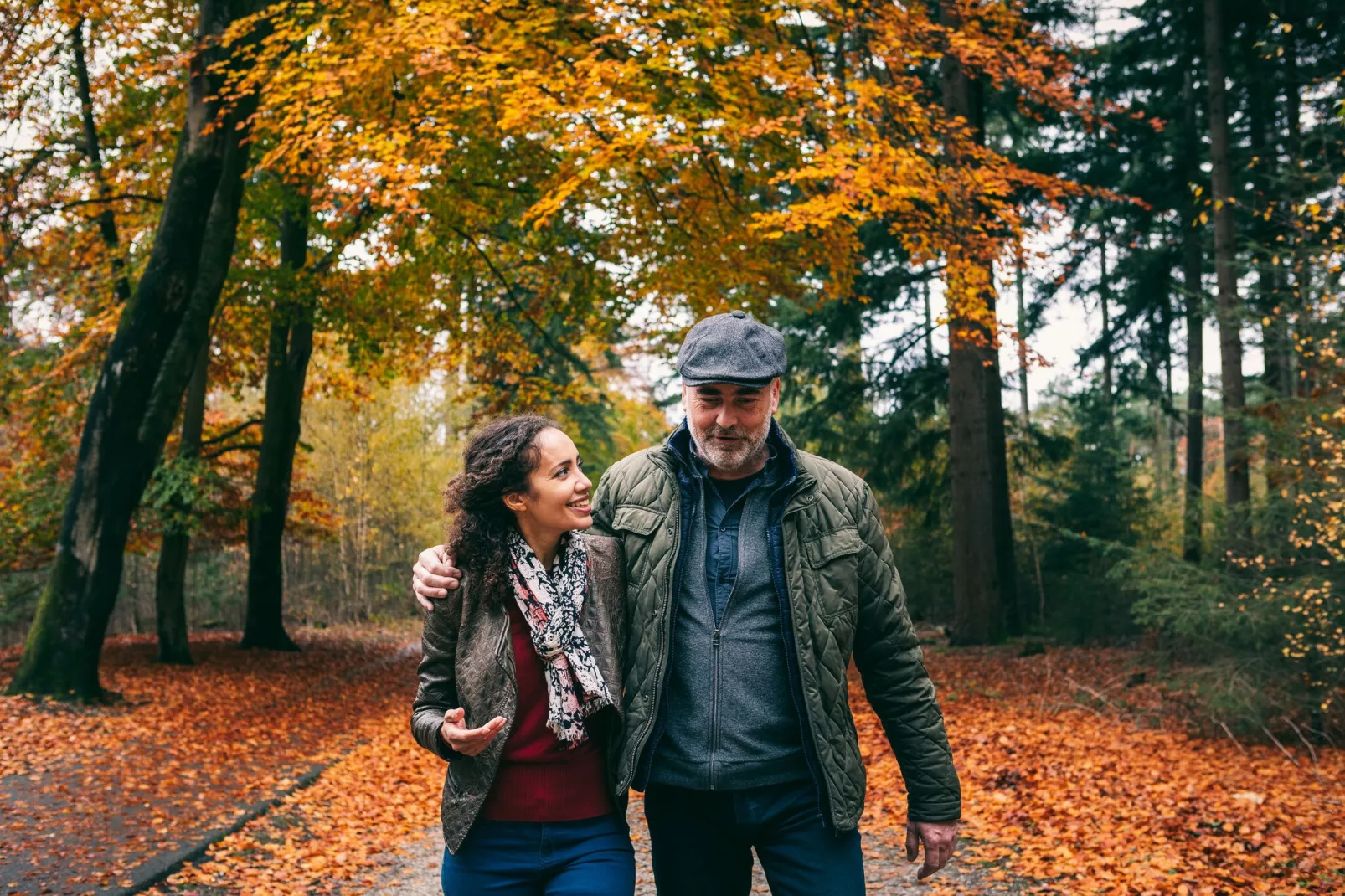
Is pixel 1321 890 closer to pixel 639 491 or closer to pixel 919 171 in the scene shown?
pixel 639 491

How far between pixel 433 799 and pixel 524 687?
702cm

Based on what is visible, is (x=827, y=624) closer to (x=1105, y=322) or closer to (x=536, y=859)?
(x=536, y=859)

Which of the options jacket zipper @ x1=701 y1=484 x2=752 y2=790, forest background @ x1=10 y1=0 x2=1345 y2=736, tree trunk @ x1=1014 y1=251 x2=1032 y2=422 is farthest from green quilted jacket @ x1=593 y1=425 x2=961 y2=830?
tree trunk @ x1=1014 y1=251 x2=1032 y2=422

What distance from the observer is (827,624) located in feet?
9.39

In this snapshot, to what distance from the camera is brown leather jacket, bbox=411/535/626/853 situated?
8.70 feet

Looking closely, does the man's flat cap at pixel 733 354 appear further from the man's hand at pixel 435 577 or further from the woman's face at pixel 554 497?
the man's hand at pixel 435 577

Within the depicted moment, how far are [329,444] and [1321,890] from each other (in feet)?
93.0

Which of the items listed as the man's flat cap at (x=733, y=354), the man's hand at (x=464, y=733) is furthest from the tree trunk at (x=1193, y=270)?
the man's hand at (x=464, y=733)

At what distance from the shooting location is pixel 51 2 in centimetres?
1389

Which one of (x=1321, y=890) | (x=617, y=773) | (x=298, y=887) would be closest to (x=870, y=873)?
(x=1321, y=890)

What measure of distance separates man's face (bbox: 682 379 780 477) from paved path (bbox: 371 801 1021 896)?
140 inches

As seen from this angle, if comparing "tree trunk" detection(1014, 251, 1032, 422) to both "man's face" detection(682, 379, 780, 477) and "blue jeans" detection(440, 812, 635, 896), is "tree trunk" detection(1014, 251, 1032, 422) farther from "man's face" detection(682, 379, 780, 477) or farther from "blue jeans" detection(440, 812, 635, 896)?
"blue jeans" detection(440, 812, 635, 896)

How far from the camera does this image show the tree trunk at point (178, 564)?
16422mm

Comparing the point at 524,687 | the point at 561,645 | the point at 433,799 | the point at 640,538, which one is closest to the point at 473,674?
the point at 524,687
